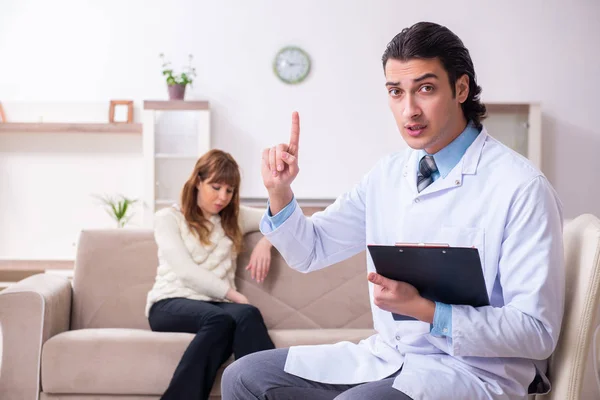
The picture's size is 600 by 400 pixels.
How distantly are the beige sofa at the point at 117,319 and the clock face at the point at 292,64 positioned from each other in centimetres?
278

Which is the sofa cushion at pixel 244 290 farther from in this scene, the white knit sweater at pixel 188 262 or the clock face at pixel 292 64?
the clock face at pixel 292 64

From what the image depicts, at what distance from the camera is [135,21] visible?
555cm

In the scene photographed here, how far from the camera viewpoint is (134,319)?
2.93 meters

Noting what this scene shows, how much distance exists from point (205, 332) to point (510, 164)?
1426 mm

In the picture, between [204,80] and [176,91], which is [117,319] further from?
[204,80]

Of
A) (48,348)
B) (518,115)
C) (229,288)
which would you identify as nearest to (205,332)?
(229,288)

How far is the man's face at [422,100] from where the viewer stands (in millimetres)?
1524

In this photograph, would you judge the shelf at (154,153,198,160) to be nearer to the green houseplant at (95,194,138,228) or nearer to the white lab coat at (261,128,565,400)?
the green houseplant at (95,194,138,228)

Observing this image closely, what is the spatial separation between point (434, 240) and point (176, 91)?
402 centimetres

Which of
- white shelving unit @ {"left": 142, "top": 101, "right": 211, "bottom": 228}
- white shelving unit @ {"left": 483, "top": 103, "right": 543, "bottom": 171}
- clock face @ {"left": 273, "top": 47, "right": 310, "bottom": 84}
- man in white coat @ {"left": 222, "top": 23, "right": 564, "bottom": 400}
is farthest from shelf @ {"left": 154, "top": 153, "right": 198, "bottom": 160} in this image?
man in white coat @ {"left": 222, "top": 23, "right": 564, "bottom": 400}

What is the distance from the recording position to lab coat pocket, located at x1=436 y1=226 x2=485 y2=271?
144cm

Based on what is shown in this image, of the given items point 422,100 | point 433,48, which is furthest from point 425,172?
point 433,48

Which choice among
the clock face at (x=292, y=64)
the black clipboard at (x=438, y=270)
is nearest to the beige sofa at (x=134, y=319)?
the black clipboard at (x=438, y=270)

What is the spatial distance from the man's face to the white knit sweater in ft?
4.77
